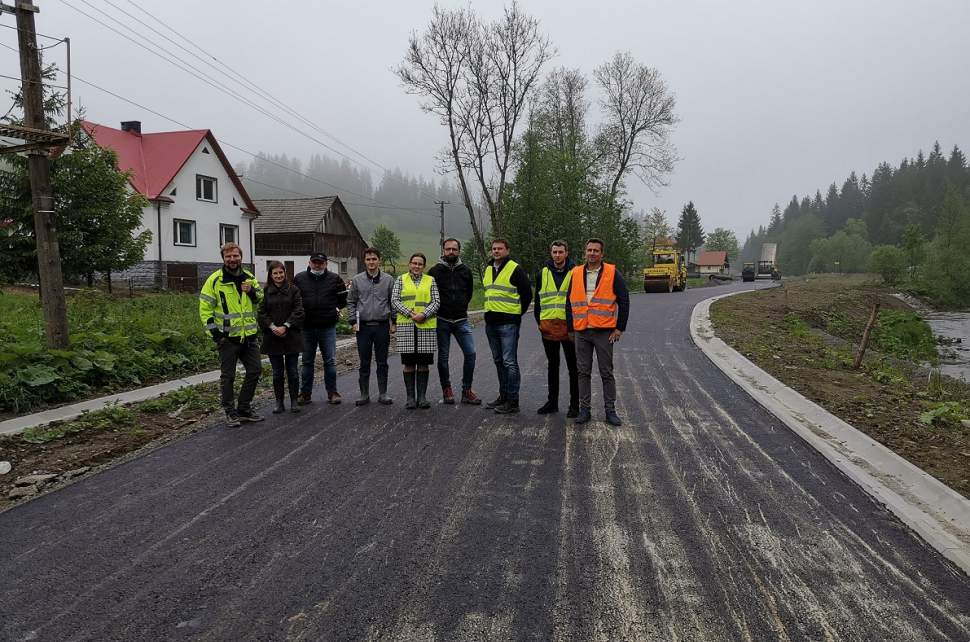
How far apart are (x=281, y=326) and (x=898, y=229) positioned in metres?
113

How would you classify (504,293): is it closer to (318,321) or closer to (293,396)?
(318,321)

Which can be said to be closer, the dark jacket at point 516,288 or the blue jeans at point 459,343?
the dark jacket at point 516,288

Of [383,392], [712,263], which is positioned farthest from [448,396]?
[712,263]

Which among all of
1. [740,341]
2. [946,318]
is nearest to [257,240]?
[740,341]

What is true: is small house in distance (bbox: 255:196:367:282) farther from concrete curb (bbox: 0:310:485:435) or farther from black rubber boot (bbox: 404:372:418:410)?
black rubber boot (bbox: 404:372:418:410)

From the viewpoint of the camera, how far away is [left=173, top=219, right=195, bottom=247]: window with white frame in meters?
33.0

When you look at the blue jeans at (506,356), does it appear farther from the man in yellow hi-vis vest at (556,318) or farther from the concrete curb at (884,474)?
the concrete curb at (884,474)

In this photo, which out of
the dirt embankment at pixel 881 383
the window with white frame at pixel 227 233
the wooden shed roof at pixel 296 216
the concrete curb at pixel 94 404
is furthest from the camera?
the wooden shed roof at pixel 296 216

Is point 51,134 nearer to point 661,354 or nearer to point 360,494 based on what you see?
point 360,494

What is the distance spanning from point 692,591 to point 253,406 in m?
6.06

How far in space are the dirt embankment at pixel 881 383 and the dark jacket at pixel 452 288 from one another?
14.6ft

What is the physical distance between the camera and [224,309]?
695 centimetres

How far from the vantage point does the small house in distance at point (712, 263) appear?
104 metres

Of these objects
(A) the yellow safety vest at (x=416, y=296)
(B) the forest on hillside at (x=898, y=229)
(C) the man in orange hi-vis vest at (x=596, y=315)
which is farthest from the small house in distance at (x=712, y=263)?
(A) the yellow safety vest at (x=416, y=296)
